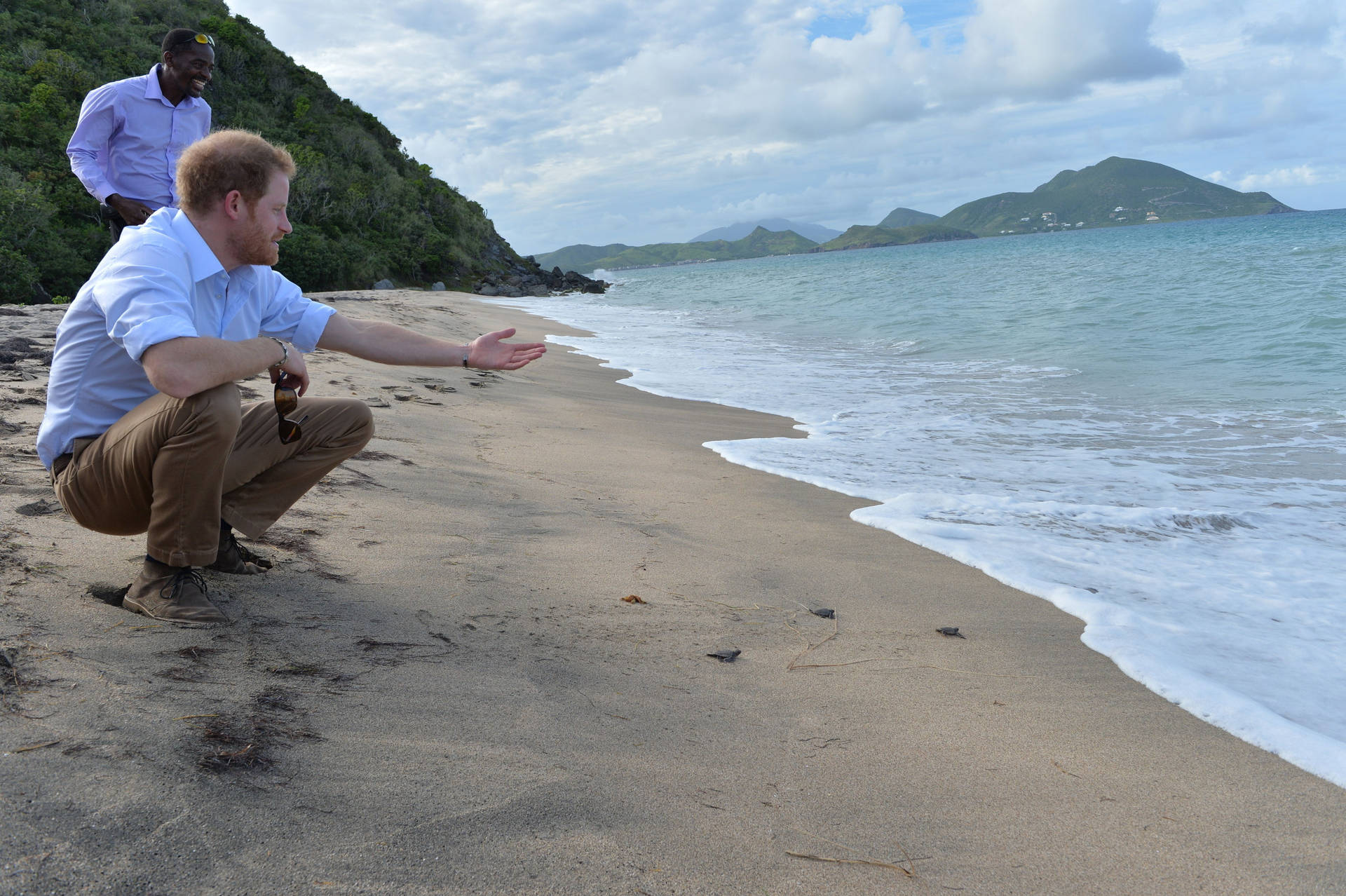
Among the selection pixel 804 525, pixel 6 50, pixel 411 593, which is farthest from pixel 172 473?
pixel 6 50

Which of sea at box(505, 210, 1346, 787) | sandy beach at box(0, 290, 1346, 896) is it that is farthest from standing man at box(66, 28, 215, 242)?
sea at box(505, 210, 1346, 787)

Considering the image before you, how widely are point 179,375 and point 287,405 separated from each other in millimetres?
398

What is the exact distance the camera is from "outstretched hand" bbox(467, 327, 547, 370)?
8.88ft

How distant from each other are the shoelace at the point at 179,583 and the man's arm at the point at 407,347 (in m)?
0.83

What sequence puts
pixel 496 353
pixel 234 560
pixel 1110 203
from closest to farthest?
pixel 234 560
pixel 496 353
pixel 1110 203

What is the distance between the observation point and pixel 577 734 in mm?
1991

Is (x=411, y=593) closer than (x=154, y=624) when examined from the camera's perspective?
No

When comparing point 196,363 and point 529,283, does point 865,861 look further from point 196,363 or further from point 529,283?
point 529,283

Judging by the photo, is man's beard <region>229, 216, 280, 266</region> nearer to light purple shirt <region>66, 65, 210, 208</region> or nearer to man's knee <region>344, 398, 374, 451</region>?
man's knee <region>344, 398, 374, 451</region>

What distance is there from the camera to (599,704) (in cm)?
217

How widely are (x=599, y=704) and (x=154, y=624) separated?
3.85ft

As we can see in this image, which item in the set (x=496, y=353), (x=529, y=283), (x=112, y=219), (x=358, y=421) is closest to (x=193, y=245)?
(x=358, y=421)

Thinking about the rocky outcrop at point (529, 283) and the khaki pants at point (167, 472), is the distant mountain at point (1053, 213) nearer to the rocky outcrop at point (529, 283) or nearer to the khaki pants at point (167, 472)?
the rocky outcrop at point (529, 283)

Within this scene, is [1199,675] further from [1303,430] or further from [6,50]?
[6,50]
